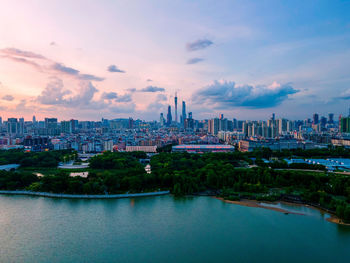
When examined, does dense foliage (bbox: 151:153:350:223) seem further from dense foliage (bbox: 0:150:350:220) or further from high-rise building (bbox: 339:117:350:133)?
high-rise building (bbox: 339:117:350:133)

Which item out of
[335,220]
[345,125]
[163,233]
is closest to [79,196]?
[163,233]

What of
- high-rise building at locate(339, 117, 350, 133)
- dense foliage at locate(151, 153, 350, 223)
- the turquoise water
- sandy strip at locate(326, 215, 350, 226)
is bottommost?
the turquoise water

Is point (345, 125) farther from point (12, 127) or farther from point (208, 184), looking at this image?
point (12, 127)

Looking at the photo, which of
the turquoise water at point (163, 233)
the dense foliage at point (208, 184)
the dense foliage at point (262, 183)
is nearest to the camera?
the turquoise water at point (163, 233)

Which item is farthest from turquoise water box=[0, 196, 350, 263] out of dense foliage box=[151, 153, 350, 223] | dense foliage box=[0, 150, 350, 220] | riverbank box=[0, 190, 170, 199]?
dense foliage box=[151, 153, 350, 223]

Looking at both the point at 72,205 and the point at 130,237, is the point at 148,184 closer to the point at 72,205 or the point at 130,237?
the point at 72,205

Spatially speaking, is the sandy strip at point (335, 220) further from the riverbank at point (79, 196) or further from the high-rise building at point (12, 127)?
the high-rise building at point (12, 127)

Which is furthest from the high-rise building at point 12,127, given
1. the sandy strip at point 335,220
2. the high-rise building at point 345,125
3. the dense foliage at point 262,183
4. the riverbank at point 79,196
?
the high-rise building at point 345,125

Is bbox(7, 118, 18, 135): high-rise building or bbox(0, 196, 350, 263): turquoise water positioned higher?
bbox(7, 118, 18, 135): high-rise building

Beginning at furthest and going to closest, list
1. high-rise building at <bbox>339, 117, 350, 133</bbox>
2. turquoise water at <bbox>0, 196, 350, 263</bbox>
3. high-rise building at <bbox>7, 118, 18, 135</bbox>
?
high-rise building at <bbox>7, 118, 18, 135</bbox>
high-rise building at <bbox>339, 117, 350, 133</bbox>
turquoise water at <bbox>0, 196, 350, 263</bbox>
